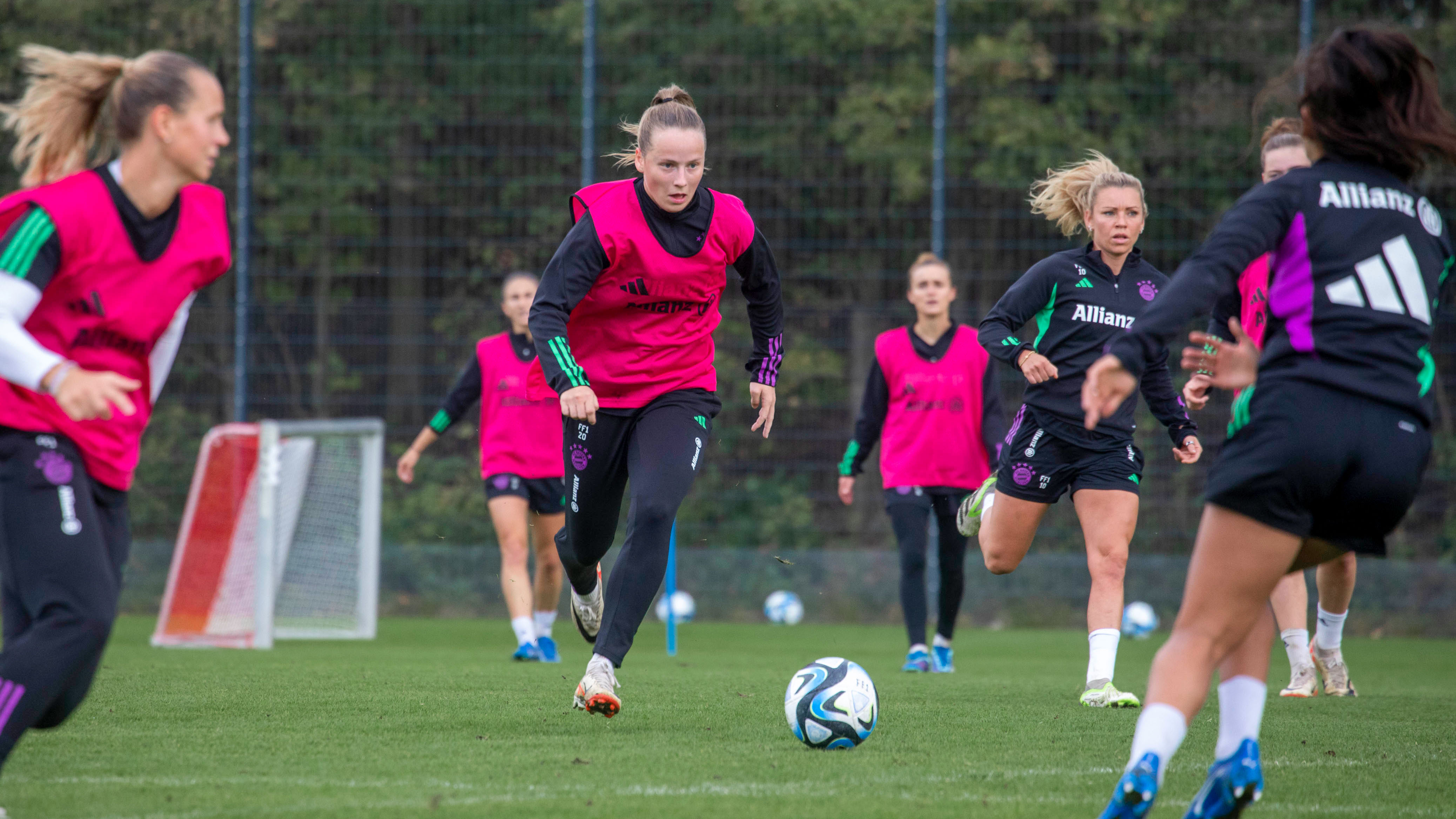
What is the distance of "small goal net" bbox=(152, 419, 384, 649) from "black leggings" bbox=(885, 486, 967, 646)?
12.3 ft

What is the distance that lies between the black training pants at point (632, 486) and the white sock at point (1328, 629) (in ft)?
10.0

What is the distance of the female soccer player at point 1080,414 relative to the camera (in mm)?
5988

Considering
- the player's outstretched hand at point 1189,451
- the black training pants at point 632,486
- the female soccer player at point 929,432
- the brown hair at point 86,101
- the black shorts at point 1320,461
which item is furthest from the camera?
the female soccer player at point 929,432

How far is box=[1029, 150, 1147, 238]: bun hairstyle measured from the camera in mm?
6191

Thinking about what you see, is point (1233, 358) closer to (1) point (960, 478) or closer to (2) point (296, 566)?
(1) point (960, 478)

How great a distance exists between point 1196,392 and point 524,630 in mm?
4493

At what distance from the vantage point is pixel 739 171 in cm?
1220

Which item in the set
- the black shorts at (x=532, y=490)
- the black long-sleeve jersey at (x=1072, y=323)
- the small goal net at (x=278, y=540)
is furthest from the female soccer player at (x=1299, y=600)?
the small goal net at (x=278, y=540)

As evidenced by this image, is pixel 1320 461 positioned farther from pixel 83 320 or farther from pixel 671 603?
pixel 671 603

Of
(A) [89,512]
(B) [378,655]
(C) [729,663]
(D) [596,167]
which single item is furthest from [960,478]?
(A) [89,512]

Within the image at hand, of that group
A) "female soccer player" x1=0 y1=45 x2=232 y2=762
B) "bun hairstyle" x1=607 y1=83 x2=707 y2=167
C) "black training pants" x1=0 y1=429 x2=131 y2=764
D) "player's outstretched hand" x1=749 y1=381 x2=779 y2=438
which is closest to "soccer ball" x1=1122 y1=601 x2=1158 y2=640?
"player's outstretched hand" x1=749 y1=381 x2=779 y2=438

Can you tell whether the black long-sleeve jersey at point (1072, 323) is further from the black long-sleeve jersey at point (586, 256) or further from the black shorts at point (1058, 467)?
the black long-sleeve jersey at point (586, 256)

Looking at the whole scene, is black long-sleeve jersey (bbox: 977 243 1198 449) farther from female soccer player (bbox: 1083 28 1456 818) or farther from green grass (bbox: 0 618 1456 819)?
female soccer player (bbox: 1083 28 1456 818)

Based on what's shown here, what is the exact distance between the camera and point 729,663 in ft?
27.3
